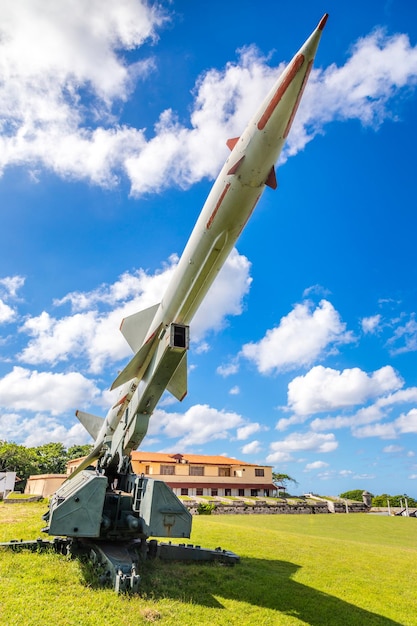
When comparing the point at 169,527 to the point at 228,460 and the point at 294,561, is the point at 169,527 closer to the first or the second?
Answer: the point at 294,561

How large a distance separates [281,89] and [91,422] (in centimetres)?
814

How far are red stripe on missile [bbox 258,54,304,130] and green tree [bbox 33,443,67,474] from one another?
40292mm

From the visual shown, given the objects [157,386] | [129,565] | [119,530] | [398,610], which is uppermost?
[157,386]

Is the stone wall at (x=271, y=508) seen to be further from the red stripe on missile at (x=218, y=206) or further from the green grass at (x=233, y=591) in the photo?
the red stripe on missile at (x=218, y=206)

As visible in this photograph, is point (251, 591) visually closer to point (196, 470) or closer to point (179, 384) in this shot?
point (179, 384)

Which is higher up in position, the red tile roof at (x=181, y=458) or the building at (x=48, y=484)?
the red tile roof at (x=181, y=458)

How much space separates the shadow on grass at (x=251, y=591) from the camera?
5.68 metres

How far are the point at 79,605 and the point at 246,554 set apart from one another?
480cm

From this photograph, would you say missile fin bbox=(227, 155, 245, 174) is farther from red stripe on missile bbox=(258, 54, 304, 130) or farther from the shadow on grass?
the shadow on grass

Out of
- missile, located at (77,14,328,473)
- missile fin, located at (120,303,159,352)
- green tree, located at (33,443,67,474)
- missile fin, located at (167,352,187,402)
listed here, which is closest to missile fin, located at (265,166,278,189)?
missile, located at (77,14,328,473)

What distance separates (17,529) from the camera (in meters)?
9.62

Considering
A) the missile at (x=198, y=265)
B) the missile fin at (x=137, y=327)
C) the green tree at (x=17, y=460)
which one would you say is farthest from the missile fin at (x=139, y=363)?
the green tree at (x=17, y=460)

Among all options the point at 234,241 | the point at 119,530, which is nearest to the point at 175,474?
the point at 119,530

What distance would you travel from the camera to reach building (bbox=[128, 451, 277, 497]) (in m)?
29.3
